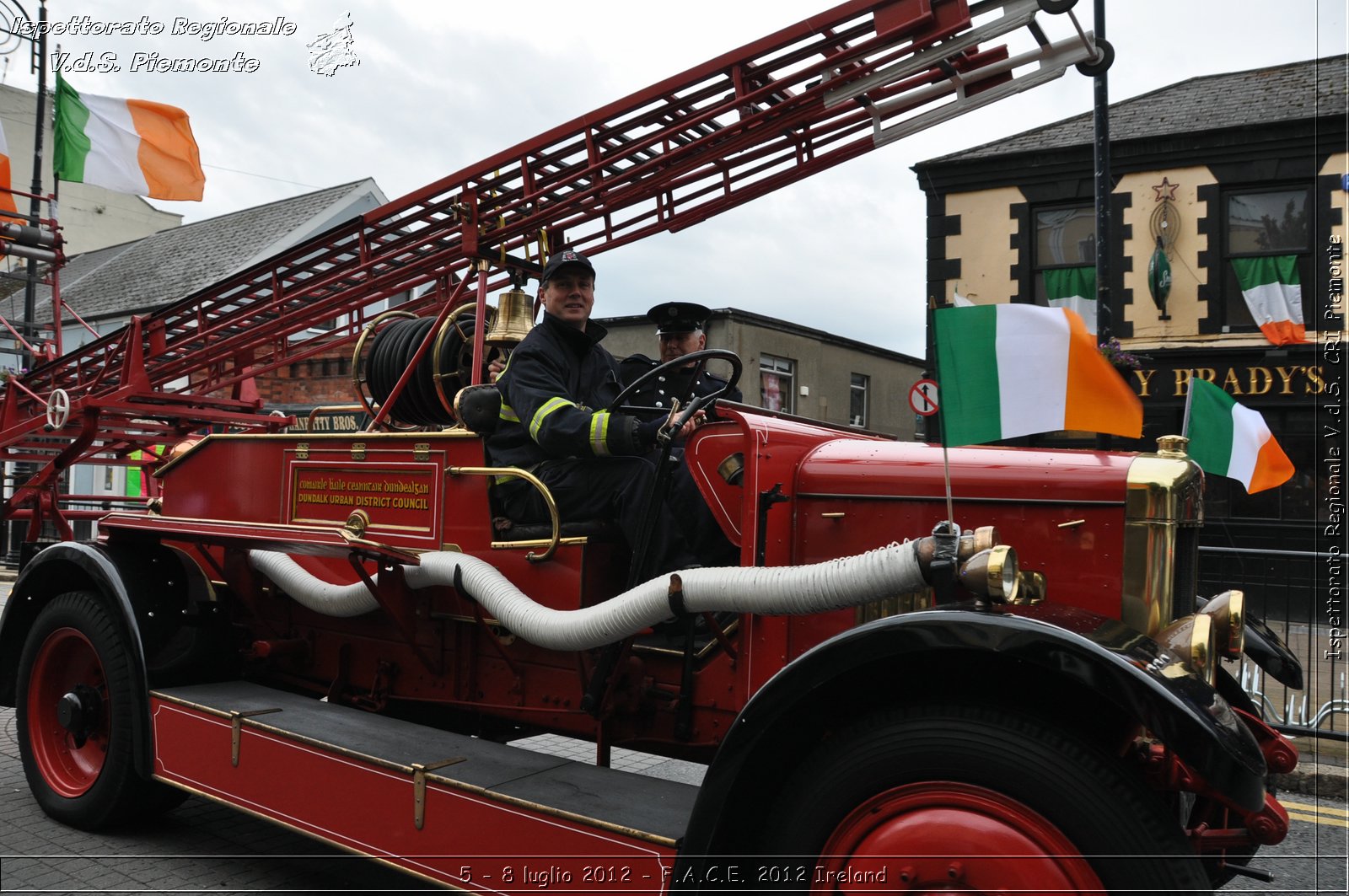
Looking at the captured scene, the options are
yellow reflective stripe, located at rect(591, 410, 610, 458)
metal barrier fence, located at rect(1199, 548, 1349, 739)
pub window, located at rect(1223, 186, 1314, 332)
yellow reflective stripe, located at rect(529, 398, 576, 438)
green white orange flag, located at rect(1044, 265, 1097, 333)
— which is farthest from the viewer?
green white orange flag, located at rect(1044, 265, 1097, 333)

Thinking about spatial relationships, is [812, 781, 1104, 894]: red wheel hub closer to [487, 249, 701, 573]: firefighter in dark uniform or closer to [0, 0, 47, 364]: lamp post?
[487, 249, 701, 573]: firefighter in dark uniform

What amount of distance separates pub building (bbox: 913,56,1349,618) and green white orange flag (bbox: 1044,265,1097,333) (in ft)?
0.09

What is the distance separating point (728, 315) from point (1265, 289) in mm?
7039

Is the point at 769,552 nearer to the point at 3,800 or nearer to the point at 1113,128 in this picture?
the point at 3,800

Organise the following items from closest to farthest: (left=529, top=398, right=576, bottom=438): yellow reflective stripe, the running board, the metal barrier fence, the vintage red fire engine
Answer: the vintage red fire engine, the running board, (left=529, top=398, right=576, bottom=438): yellow reflective stripe, the metal barrier fence

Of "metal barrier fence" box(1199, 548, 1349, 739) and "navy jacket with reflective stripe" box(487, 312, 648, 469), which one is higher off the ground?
"navy jacket with reflective stripe" box(487, 312, 648, 469)

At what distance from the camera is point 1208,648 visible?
7.78 feet

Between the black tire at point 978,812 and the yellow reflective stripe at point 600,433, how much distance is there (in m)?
1.27

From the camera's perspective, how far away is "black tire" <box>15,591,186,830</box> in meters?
3.88

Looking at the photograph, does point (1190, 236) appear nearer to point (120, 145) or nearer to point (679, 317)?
point (679, 317)

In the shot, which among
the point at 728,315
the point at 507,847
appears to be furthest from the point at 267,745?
the point at 728,315

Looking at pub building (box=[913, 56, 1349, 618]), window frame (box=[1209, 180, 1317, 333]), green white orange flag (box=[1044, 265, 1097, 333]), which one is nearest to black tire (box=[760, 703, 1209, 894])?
pub building (box=[913, 56, 1349, 618])

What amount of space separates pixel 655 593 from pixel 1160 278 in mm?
12715

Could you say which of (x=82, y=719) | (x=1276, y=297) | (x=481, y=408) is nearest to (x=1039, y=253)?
(x=1276, y=297)
